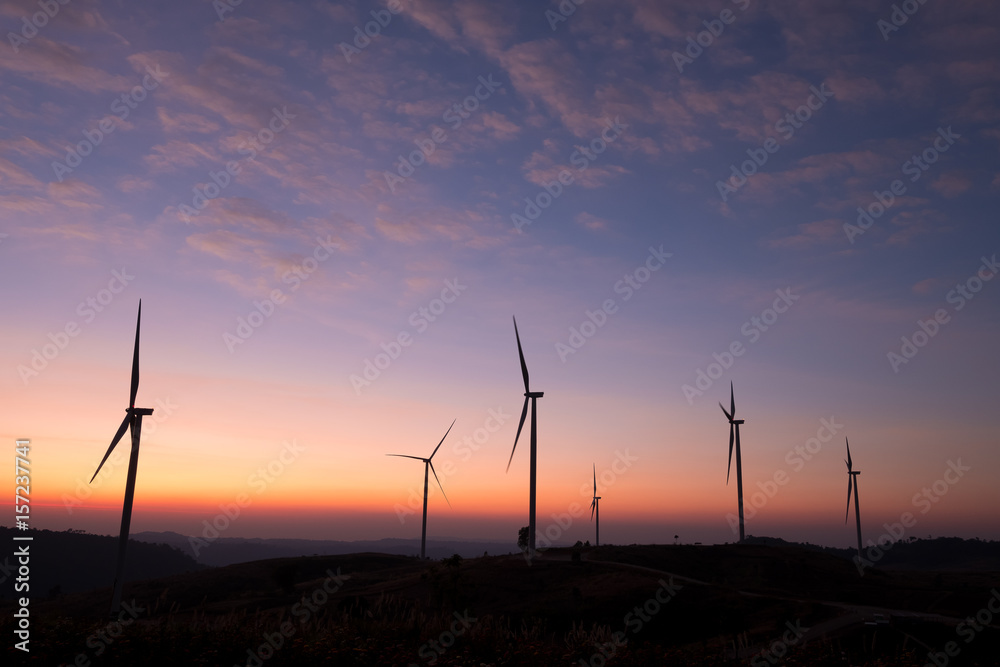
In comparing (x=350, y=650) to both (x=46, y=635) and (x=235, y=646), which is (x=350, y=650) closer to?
(x=235, y=646)

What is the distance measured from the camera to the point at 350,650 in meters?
25.4

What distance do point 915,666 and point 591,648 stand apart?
11.6 m

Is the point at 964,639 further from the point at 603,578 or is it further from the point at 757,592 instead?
the point at 603,578

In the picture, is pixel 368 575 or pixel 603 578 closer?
pixel 603 578

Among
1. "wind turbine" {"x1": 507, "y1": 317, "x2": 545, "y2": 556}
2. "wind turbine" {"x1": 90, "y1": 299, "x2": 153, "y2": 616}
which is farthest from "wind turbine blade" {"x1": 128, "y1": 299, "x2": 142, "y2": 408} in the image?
"wind turbine" {"x1": 507, "y1": 317, "x2": 545, "y2": 556}

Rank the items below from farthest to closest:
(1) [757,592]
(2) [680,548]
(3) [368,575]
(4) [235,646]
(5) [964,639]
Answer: (2) [680,548], (3) [368,575], (1) [757,592], (5) [964,639], (4) [235,646]

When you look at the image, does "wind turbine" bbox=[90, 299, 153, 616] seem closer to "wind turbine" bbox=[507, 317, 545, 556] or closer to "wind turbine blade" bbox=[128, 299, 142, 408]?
"wind turbine blade" bbox=[128, 299, 142, 408]

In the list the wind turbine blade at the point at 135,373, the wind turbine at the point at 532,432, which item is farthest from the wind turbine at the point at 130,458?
the wind turbine at the point at 532,432

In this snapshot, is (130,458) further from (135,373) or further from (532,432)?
(532,432)

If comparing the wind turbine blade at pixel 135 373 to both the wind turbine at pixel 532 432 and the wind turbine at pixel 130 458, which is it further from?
the wind turbine at pixel 532 432

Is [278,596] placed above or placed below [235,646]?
below

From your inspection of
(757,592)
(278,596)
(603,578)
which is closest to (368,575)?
(278,596)

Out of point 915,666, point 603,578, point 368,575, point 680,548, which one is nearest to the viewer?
point 915,666

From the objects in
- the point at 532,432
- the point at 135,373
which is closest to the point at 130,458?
the point at 135,373
